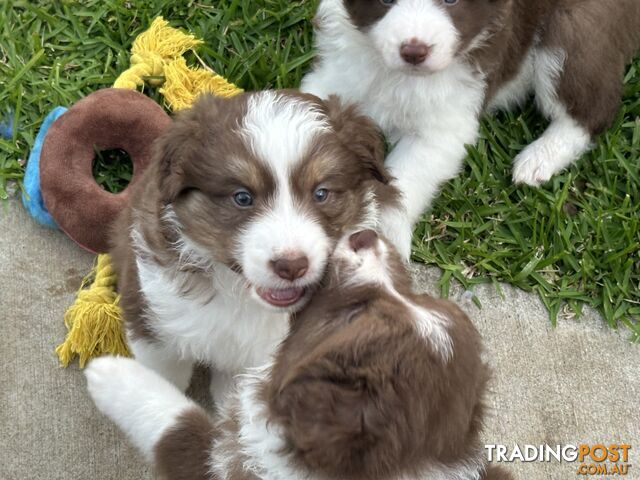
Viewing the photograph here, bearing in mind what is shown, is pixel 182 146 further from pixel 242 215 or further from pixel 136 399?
pixel 136 399

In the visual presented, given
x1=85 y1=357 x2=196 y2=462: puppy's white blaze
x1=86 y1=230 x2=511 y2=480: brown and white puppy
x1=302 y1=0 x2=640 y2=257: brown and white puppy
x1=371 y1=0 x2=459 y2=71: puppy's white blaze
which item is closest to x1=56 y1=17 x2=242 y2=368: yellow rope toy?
x1=85 y1=357 x2=196 y2=462: puppy's white blaze

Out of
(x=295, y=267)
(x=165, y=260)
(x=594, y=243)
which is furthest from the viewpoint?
(x=594, y=243)

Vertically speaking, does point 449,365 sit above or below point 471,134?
above

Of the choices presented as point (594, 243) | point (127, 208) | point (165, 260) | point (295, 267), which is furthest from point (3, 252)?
point (594, 243)

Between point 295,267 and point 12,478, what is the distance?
80.4 inches

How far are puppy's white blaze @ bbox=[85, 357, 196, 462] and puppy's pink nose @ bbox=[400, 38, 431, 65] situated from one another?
193 centimetres

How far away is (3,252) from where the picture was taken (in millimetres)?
4121

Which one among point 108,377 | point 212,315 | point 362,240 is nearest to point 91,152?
point 108,377

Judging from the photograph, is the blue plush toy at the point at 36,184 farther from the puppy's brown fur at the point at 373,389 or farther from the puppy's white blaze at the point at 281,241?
the puppy's brown fur at the point at 373,389

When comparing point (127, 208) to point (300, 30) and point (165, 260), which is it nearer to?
point (165, 260)

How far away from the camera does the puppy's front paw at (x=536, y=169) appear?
15.0 ft

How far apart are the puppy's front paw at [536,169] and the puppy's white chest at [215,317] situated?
2095 mm

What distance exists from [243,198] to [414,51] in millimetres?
1292

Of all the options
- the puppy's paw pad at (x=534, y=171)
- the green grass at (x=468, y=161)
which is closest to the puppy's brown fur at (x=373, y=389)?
the green grass at (x=468, y=161)
